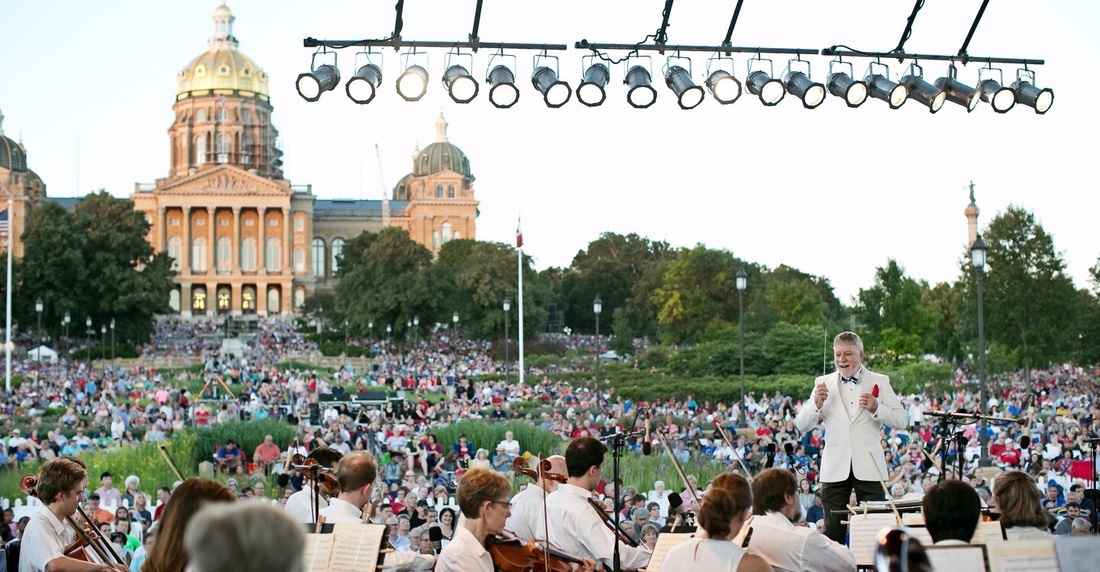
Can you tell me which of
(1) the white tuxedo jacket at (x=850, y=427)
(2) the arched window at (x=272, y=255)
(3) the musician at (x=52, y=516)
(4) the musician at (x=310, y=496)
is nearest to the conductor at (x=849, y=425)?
(1) the white tuxedo jacket at (x=850, y=427)

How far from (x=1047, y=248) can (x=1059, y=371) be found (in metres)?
13.8

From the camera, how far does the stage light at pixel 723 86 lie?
1089 cm

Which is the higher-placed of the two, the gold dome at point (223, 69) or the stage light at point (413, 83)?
the gold dome at point (223, 69)

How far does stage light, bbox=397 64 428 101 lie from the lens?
10508mm

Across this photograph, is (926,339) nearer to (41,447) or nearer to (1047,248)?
(1047,248)

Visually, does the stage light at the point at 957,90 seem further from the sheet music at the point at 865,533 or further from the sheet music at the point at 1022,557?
the sheet music at the point at 1022,557

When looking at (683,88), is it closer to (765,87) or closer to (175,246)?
(765,87)

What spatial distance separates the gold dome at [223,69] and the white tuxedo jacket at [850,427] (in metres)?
110

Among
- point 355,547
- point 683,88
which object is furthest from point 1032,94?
point 355,547

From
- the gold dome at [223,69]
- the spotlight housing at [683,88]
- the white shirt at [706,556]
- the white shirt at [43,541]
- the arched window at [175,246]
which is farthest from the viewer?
the gold dome at [223,69]

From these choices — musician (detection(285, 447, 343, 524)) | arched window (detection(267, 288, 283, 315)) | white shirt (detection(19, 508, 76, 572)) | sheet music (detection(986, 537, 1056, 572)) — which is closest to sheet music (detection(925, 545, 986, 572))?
sheet music (detection(986, 537, 1056, 572))

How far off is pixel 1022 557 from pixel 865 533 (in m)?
2.27

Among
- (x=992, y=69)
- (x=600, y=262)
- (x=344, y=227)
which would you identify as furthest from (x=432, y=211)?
(x=992, y=69)

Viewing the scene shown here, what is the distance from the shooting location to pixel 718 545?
520 centimetres
